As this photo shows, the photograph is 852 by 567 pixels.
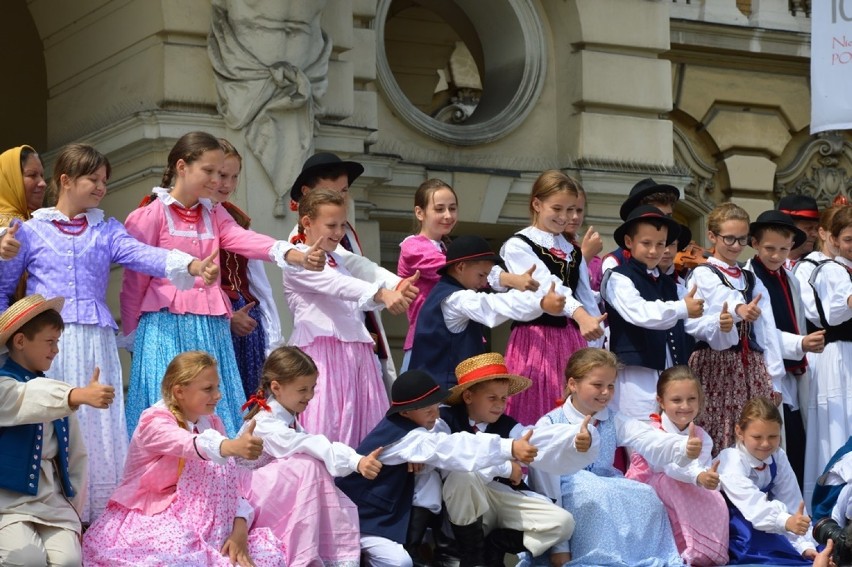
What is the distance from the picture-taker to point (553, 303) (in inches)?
323

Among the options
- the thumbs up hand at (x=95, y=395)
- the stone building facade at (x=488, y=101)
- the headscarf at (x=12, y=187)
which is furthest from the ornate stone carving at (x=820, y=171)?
the thumbs up hand at (x=95, y=395)

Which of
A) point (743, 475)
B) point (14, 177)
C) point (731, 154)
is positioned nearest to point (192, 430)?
point (14, 177)

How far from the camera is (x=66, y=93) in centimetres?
1150

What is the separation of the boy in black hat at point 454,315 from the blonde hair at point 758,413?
3.76ft

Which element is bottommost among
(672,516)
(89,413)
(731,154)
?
(672,516)

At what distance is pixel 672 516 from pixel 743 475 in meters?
0.43

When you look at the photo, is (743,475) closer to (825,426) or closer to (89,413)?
(825,426)

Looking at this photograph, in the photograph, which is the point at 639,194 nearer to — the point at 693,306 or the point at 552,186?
the point at 552,186

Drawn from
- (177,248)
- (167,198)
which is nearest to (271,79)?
(167,198)

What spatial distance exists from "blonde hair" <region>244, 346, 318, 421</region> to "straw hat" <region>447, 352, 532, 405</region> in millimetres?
740

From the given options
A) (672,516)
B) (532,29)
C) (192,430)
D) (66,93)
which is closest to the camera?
(192,430)

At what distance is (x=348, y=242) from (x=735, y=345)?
84.0 inches

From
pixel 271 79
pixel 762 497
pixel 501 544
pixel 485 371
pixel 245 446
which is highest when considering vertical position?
pixel 271 79

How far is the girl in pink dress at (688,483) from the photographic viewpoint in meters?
8.43
